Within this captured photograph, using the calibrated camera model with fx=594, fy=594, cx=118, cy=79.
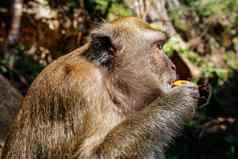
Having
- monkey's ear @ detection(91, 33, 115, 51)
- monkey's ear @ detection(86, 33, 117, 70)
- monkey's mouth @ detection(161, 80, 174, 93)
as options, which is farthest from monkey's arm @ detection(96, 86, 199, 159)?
monkey's ear @ detection(91, 33, 115, 51)

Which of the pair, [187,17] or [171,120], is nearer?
[171,120]

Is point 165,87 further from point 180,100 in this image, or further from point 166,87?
point 180,100

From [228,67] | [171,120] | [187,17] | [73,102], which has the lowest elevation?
[228,67]

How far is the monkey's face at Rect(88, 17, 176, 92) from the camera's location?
5719 millimetres


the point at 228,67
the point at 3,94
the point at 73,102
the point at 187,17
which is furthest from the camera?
the point at 187,17

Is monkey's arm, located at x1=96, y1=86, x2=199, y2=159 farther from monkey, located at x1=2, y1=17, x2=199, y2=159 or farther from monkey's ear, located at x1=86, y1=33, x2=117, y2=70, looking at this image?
monkey's ear, located at x1=86, y1=33, x2=117, y2=70

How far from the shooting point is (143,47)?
18.9ft

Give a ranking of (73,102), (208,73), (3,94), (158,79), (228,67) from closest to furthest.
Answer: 1. (73,102)
2. (158,79)
3. (3,94)
4. (208,73)
5. (228,67)

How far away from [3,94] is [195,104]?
325 centimetres

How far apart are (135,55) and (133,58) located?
0.04 m

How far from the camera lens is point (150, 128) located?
17.6ft

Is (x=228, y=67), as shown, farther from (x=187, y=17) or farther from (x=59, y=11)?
(x=59, y=11)

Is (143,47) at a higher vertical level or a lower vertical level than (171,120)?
higher

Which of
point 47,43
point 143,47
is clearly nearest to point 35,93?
point 143,47
